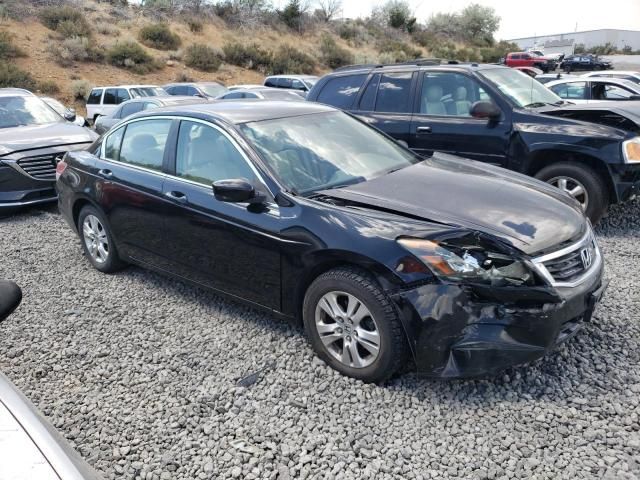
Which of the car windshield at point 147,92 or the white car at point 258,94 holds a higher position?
the white car at point 258,94

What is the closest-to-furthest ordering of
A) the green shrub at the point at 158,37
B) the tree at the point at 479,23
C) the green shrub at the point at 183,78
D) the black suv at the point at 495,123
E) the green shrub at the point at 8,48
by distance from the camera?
the black suv at the point at 495,123, the green shrub at the point at 8,48, the green shrub at the point at 183,78, the green shrub at the point at 158,37, the tree at the point at 479,23

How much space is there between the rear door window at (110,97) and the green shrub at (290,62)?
1556 cm

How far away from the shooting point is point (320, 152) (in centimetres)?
384

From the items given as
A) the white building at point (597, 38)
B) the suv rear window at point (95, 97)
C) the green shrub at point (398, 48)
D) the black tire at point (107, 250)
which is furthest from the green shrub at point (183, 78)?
the white building at point (597, 38)

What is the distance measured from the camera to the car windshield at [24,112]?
A: 8.21 meters

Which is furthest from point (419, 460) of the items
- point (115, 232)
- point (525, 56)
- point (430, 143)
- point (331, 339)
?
point (525, 56)

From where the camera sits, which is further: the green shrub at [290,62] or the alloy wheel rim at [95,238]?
the green shrub at [290,62]

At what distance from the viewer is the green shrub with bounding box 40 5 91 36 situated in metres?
28.9

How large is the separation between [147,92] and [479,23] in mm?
47025

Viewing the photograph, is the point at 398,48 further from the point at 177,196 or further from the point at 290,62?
the point at 177,196

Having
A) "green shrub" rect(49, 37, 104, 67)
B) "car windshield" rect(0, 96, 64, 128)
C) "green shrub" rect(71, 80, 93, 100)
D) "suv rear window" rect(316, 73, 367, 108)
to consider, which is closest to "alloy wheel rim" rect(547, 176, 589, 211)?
"suv rear window" rect(316, 73, 367, 108)

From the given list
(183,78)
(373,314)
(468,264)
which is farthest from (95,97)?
(468,264)

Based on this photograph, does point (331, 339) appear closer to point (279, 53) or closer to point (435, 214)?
point (435, 214)

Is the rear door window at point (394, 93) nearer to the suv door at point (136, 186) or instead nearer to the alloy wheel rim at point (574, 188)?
the alloy wheel rim at point (574, 188)
